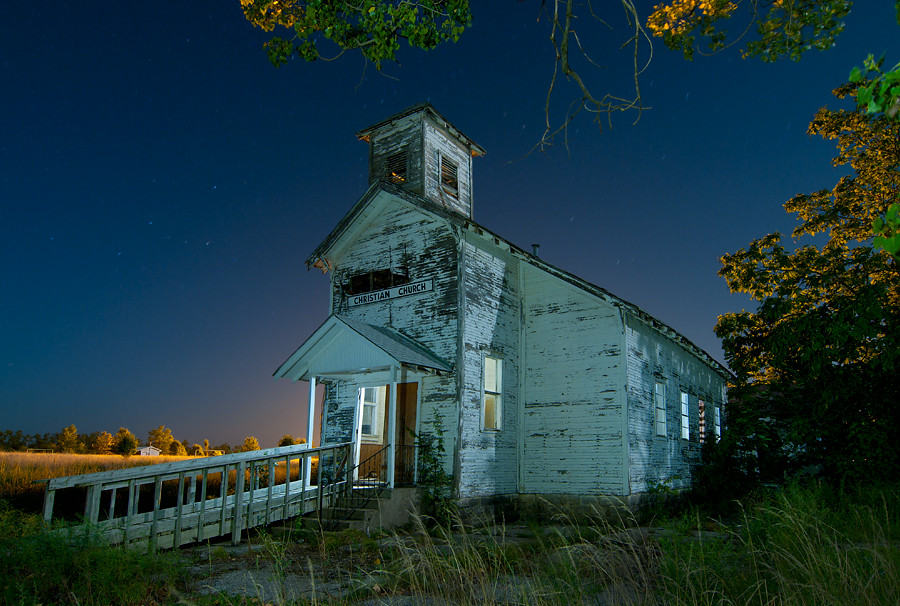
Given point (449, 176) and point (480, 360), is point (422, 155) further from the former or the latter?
point (480, 360)

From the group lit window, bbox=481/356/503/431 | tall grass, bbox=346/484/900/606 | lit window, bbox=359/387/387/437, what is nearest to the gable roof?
lit window, bbox=481/356/503/431

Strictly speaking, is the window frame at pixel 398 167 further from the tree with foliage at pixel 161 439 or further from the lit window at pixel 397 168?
the tree with foliage at pixel 161 439

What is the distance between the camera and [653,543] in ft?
24.1

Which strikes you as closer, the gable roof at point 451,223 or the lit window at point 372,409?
the gable roof at point 451,223

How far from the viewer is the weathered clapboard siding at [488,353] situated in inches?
533

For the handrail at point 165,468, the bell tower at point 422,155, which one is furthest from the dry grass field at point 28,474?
the bell tower at point 422,155

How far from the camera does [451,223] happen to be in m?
14.4

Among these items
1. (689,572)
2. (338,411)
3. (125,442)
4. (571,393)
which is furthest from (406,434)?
(125,442)

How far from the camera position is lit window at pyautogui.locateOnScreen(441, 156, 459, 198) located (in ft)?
59.0

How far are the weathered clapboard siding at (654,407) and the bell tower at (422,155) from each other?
661 cm

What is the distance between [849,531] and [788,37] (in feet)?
22.4

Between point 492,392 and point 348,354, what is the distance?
3717 millimetres

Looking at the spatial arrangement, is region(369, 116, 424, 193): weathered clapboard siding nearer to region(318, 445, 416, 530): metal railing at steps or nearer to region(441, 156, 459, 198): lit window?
region(441, 156, 459, 198): lit window

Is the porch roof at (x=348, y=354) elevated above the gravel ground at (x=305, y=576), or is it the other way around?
the porch roof at (x=348, y=354)
